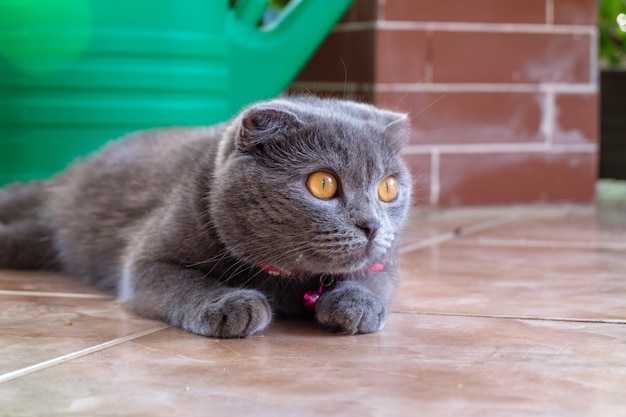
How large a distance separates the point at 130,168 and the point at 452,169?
1.25 m

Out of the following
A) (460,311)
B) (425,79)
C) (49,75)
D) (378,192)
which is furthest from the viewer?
(425,79)

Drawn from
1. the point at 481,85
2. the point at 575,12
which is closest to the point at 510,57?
the point at 481,85

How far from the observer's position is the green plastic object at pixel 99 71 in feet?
6.71

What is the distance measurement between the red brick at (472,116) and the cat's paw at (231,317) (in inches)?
57.9

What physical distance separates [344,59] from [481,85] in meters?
0.42

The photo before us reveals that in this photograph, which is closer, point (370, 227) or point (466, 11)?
point (370, 227)

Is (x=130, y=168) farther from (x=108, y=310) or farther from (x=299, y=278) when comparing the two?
(x=299, y=278)

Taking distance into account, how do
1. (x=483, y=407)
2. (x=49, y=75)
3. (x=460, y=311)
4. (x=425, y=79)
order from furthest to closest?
(x=425, y=79), (x=49, y=75), (x=460, y=311), (x=483, y=407)

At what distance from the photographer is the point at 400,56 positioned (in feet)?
8.89

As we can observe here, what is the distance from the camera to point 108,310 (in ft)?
4.90

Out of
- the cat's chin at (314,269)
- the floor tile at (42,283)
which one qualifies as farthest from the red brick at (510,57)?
the cat's chin at (314,269)

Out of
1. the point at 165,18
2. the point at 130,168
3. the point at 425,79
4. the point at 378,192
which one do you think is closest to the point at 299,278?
the point at 378,192

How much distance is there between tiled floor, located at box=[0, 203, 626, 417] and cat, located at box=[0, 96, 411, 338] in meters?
0.04

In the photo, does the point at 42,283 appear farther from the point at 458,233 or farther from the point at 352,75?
the point at 352,75
